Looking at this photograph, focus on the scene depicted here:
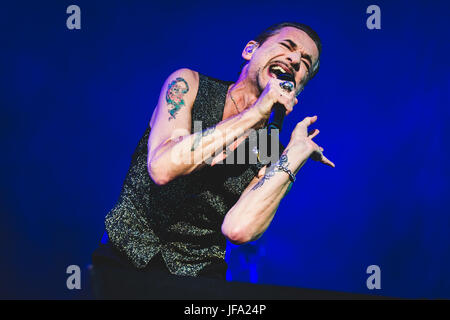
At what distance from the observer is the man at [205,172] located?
4.53ft

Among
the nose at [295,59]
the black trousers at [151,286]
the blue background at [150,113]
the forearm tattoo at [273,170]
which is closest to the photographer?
the black trousers at [151,286]

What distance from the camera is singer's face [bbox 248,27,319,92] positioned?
1703mm

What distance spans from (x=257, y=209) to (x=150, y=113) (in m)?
1.95

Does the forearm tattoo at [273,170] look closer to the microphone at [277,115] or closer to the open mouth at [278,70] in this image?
the microphone at [277,115]

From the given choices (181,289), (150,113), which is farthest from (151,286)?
(150,113)

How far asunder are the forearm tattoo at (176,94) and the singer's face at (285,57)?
0.37 meters

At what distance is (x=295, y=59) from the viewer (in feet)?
5.57

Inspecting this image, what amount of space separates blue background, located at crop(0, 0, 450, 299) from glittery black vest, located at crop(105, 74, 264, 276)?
151 centimetres

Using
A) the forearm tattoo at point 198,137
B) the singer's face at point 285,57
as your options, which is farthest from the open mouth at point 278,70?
the forearm tattoo at point 198,137

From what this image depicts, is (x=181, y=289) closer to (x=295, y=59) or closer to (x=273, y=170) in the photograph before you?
(x=273, y=170)
